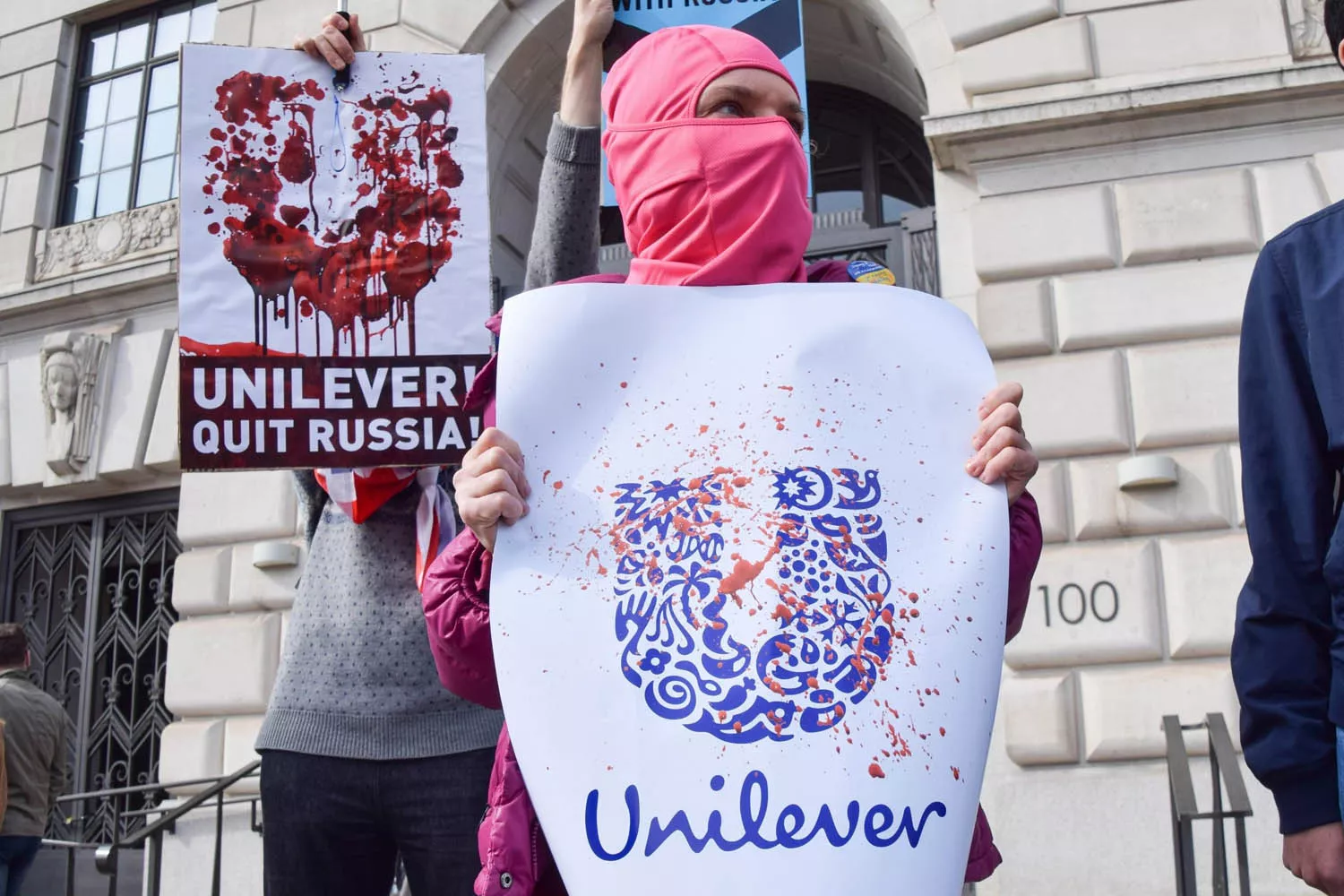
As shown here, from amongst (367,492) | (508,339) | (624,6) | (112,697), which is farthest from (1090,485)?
(112,697)

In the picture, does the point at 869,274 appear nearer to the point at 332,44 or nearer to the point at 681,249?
the point at 681,249

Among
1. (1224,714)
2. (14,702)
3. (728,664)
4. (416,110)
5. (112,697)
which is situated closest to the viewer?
(728,664)

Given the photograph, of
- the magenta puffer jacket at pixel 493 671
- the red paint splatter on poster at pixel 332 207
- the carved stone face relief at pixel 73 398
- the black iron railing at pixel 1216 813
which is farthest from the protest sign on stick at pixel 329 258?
the carved stone face relief at pixel 73 398

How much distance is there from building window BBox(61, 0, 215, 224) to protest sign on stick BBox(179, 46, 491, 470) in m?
8.41

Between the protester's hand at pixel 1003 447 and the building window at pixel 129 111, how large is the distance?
982cm

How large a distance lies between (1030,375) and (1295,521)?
5.19 meters

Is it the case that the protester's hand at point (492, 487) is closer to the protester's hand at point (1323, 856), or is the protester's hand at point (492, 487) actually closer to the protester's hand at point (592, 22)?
the protester's hand at point (592, 22)

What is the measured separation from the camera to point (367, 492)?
2385 millimetres

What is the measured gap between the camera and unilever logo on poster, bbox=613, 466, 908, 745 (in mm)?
1511

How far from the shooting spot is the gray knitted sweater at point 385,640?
87.7 inches

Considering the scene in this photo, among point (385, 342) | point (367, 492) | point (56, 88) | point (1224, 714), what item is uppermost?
point (56, 88)

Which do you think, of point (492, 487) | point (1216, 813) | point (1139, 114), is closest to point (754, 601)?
point (492, 487)

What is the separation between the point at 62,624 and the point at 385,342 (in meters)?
8.07

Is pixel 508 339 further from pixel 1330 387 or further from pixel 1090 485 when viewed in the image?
pixel 1090 485
